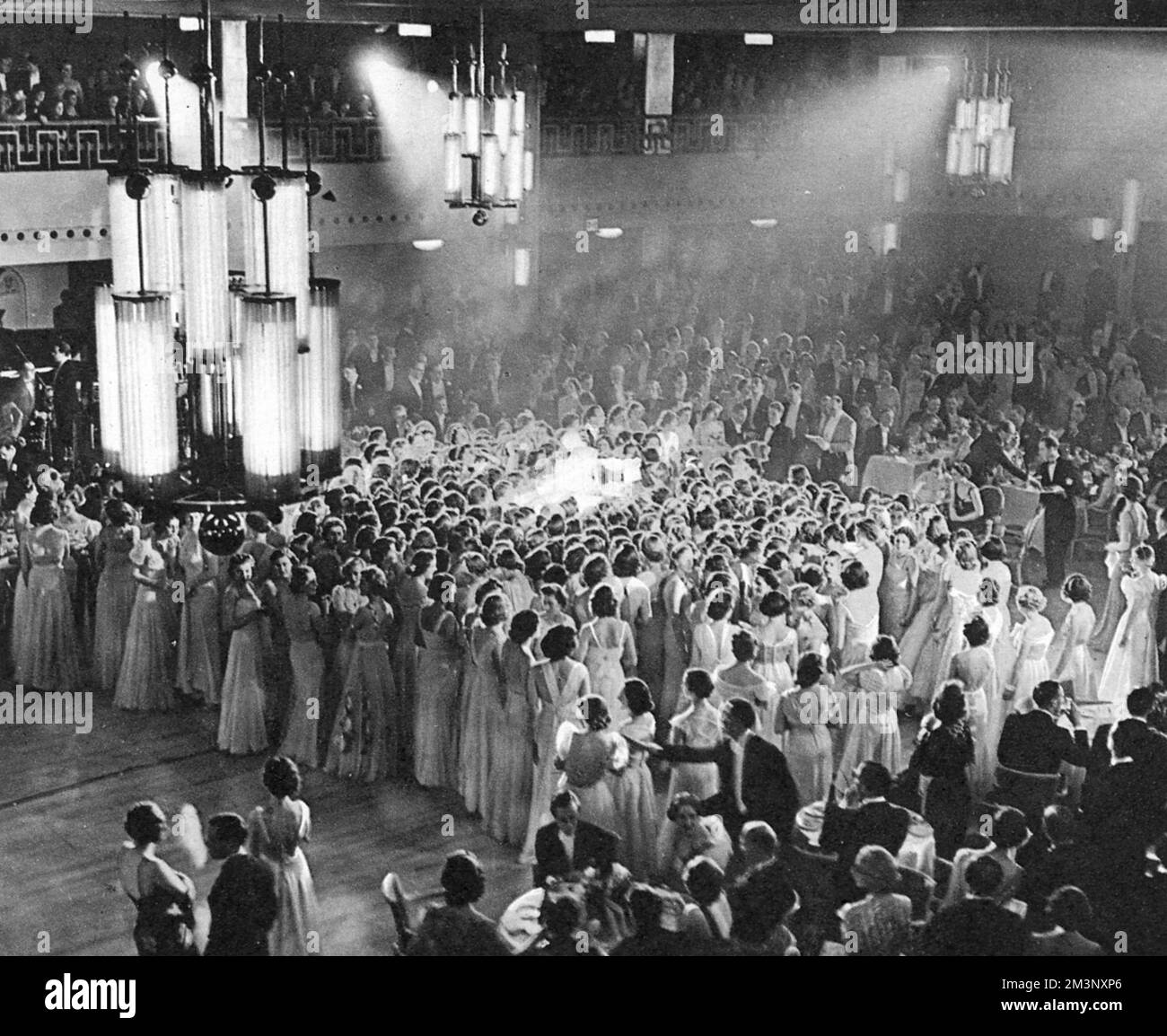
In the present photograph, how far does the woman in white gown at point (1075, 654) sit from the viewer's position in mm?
9055

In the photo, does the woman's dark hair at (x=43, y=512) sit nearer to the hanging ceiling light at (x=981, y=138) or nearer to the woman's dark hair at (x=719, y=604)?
the woman's dark hair at (x=719, y=604)

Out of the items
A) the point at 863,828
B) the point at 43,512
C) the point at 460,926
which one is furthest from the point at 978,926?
the point at 43,512

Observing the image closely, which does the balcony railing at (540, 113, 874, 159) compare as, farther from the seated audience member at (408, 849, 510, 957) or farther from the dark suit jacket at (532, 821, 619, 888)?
the seated audience member at (408, 849, 510, 957)

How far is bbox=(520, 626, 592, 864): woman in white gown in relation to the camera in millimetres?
8000

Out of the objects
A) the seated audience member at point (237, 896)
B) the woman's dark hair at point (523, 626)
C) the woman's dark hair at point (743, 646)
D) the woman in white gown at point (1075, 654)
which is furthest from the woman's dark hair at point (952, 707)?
the seated audience member at point (237, 896)

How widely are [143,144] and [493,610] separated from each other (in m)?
7.78

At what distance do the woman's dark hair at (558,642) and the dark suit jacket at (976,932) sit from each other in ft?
7.80

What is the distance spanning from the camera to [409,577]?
355 inches

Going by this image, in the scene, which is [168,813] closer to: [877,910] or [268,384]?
[877,910]

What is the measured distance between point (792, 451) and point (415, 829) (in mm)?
5900


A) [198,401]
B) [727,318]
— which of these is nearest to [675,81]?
[727,318]

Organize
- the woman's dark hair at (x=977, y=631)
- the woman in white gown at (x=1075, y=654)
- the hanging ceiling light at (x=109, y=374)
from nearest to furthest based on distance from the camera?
the hanging ceiling light at (x=109, y=374) → the woman's dark hair at (x=977, y=631) → the woman in white gown at (x=1075, y=654)

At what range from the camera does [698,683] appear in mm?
7660
